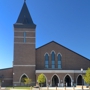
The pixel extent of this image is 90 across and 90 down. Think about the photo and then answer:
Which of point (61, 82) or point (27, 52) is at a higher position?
point (27, 52)

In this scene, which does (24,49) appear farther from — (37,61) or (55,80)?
(55,80)

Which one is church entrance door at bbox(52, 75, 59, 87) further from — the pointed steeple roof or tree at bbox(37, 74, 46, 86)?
the pointed steeple roof

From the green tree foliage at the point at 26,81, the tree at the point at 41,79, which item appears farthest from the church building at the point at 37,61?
the tree at the point at 41,79

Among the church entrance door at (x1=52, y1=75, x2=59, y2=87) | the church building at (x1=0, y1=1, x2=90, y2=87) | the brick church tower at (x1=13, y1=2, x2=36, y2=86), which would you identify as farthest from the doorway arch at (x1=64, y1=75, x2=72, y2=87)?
the brick church tower at (x1=13, y1=2, x2=36, y2=86)

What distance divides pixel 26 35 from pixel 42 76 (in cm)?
1202

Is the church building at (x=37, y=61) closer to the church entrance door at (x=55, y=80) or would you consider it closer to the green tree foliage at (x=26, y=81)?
the church entrance door at (x=55, y=80)

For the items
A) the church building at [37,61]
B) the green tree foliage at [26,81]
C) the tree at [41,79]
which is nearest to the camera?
the tree at [41,79]

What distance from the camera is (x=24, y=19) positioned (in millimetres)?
55625

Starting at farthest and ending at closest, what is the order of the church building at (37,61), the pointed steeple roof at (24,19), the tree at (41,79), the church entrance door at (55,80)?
the pointed steeple roof at (24,19)
the church entrance door at (55,80)
the church building at (37,61)
the tree at (41,79)

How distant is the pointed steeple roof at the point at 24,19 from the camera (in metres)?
54.9

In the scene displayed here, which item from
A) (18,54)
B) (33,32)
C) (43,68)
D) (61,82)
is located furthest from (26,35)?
(61,82)

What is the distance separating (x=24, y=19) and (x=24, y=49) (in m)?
7.94

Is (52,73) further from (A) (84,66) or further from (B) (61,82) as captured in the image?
(A) (84,66)

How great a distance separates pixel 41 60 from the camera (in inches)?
2181
